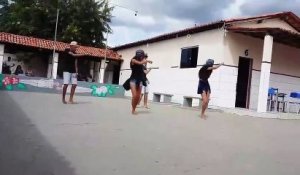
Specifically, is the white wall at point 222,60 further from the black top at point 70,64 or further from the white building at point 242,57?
the black top at point 70,64

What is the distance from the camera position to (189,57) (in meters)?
18.6

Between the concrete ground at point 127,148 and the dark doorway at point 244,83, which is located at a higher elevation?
the dark doorway at point 244,83

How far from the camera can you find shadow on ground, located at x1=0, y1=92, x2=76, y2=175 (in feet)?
11.9

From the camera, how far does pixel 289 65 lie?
18.1 metres

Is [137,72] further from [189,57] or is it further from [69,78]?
[189,57]

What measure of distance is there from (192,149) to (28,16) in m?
33.1

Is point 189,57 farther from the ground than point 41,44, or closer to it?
closer to it

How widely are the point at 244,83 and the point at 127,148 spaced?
1278 cm

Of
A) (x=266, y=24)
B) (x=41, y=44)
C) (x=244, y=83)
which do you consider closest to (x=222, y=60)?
(x=244, y=83)

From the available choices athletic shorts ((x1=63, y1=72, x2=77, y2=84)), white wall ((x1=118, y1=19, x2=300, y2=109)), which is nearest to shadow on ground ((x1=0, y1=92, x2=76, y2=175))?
athletic shorts ((x1=63, y1=72, x2=77, y2=84))

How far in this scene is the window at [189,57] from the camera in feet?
59.2

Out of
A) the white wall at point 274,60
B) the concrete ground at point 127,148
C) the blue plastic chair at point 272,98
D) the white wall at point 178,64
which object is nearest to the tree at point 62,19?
the white wall at point 178,64

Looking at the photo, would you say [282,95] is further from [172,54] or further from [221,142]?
[221,142]

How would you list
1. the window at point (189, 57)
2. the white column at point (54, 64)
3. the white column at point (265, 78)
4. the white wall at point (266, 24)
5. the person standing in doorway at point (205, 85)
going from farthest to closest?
1. the white column at point (54, 64)
2. the window at point (189, 57)
3. the white wall at point (266, 24)
4. the white column at point (265, 78)
5. the person standing in doorway at point (205, 85)
